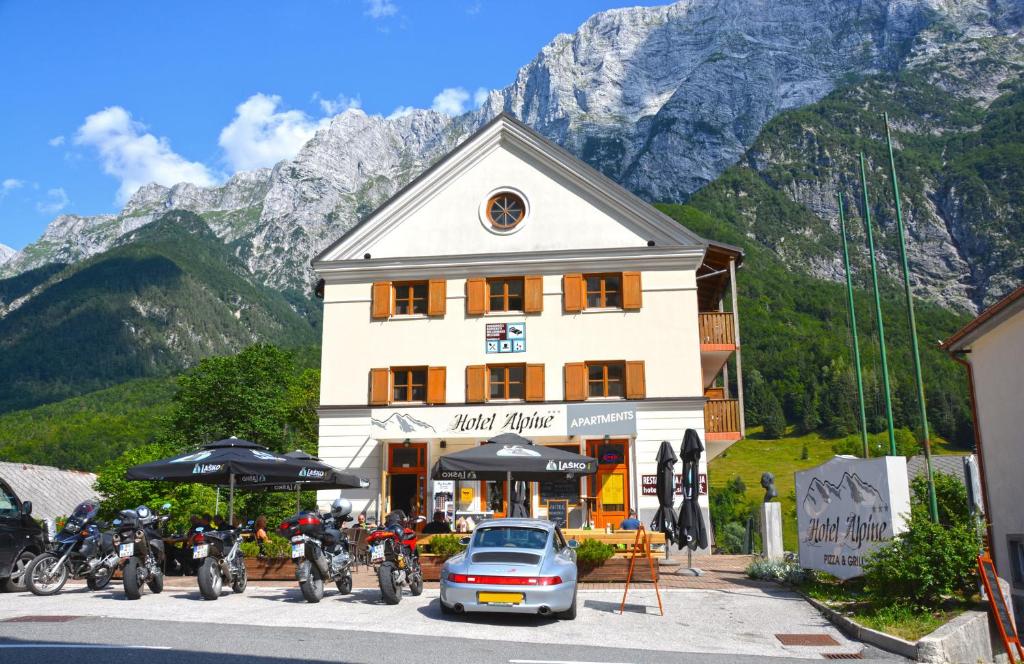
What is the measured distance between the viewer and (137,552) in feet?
43.6

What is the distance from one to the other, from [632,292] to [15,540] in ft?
54.9

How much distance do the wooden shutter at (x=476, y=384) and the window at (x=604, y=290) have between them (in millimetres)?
3764

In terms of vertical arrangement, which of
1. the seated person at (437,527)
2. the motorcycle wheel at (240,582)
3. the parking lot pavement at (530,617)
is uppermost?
the seated person at (437,527)

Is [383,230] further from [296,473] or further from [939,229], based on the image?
[939,229]

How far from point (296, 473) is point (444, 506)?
8177mm

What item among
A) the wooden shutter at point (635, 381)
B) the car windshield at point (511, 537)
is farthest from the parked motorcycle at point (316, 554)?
the wooden shutter at point (635, 381)

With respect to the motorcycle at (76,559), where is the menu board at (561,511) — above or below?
above

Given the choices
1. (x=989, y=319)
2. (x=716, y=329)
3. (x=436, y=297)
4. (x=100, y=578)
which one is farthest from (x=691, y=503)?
(x=436, y=297)

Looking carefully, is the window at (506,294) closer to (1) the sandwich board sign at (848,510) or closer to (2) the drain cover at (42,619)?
(1) the sandwich board sign at (848,510)

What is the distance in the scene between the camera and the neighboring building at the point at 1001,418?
1498 centimetres

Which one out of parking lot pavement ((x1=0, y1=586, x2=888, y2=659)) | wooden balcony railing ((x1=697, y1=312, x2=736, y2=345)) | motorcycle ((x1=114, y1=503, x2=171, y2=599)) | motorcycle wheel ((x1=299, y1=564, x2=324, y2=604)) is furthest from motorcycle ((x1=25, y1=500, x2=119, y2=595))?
wooden balcony railing ((x1=697, y1=312, x2=736, y2=345))

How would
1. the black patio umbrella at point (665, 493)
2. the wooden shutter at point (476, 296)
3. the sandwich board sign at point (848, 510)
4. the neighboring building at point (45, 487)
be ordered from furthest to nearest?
1. the neighboring building at point (45, 487)
2. the wooden shutter at point (476, 296)
3. the black patio umbrella at point (665, 493)
4. the sandwich board sign at point (848, 510)

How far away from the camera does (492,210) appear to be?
2686 cm

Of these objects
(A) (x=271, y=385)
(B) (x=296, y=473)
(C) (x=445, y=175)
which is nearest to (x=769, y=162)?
(A) (x=271, y=385)
